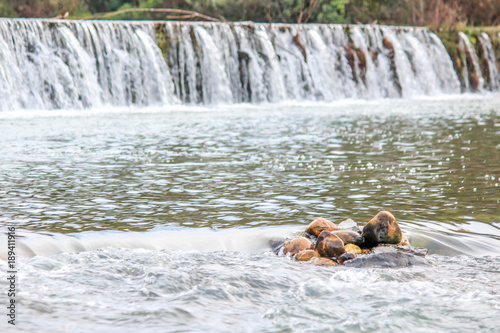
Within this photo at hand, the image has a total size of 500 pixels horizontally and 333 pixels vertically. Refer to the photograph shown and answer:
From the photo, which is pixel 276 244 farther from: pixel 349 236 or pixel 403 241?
pixel 403 241

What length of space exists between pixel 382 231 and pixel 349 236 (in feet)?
0.83

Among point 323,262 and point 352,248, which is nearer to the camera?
point 323,262

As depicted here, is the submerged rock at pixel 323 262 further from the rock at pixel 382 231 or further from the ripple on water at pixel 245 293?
the rock at pixel 382 231

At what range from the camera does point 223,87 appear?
23.0 metres

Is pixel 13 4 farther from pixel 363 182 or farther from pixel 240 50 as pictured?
pixel 363 182

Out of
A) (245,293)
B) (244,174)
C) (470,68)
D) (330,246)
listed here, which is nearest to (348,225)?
(330,246)

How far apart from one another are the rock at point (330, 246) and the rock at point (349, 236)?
12 centimetres

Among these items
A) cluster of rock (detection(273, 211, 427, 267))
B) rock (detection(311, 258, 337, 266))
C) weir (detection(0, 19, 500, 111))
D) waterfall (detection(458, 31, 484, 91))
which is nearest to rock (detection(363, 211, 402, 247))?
cluster of rock (detection(273, 211, 427, 267))

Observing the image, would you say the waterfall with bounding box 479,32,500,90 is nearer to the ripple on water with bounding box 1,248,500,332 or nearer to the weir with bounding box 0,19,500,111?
the weir with bounding box 0,19,500,111

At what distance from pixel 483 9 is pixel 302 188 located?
113 feet

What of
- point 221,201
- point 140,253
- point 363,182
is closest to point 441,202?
point 363,182

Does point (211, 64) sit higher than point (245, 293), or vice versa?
point (211, 64)

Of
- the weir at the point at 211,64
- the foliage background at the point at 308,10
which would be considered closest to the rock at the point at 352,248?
the weir at the point at 211,64

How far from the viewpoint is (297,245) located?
5258 mm
